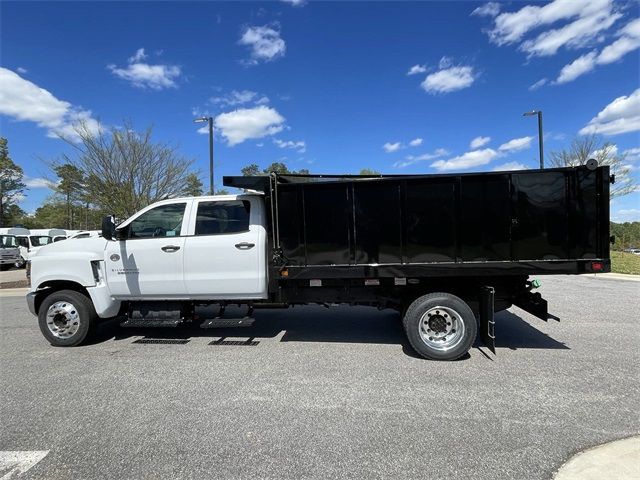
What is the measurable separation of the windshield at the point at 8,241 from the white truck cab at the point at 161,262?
2441cm

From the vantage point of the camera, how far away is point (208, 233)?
5.91 meters

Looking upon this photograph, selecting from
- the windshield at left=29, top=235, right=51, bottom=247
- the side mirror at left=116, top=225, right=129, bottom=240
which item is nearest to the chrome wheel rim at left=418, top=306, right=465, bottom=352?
the side mirror at left=116, top=225, right=129, bottom=240

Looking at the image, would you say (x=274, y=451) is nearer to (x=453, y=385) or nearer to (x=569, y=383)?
(x=453, y=385)

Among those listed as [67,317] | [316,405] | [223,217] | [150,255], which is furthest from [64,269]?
[316,405]

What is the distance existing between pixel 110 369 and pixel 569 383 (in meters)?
5.42

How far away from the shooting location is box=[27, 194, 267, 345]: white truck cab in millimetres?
5785

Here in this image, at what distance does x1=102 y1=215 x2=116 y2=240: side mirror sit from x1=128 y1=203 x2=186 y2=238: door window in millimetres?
295

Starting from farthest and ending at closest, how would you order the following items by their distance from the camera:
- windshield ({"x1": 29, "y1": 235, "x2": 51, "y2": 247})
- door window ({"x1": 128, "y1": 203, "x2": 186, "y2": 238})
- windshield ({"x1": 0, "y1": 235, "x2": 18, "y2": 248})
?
windshield ({"x1": 29, "y1": 235, "x2": 51, "y2": 247}), windshield ({"x1": 0, "y1": 235, "x2": 18, "y2": 248}), door window ({"x1": 128, "y1": 203, "x2": 186, "y2": 238})

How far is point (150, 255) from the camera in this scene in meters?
5.96

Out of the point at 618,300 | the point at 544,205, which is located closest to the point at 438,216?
the point at 544,205

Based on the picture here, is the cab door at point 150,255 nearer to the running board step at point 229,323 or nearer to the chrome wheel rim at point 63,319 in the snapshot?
the running board step at point 229,323

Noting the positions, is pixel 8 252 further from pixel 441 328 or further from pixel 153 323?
pixel 441 328

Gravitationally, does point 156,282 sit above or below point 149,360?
above

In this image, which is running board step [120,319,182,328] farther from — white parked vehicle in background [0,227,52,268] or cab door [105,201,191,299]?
white parked vehicle in background [0,227,52,268]
